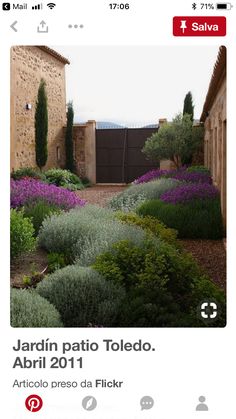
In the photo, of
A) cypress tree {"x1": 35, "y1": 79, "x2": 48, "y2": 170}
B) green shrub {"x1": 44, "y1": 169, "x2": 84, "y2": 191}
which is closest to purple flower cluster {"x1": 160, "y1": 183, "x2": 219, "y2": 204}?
cypress tree {"x1": 35, "y1": 79, "x2": 48, "y2": 170}

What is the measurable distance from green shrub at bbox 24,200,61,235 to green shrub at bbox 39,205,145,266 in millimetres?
440

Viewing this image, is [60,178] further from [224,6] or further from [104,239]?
[224,6]

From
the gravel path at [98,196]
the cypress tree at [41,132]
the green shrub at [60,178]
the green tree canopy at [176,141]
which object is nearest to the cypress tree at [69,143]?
the green shrub at [60,178]

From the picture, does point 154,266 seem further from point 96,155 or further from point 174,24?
point 96,155

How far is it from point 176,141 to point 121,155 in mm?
3245

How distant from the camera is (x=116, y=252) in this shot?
14.6 feet

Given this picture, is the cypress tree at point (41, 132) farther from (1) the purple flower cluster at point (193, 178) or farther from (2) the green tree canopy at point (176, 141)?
(1) the purple flower cluster at point (193, 178)

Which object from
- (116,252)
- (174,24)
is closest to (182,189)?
(116,252)
